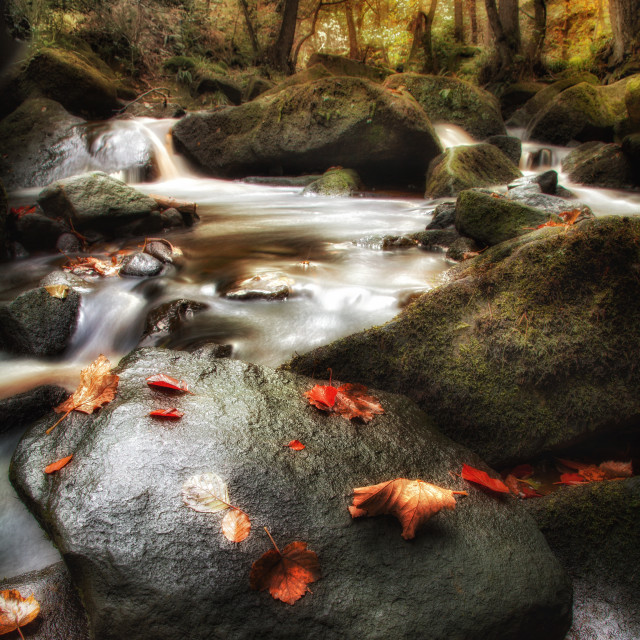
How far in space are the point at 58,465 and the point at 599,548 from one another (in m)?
2.30

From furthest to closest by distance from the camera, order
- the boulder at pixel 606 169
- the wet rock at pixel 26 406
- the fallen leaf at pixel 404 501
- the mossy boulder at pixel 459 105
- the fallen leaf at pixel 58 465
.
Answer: the mossy boulder at pixel 459 105, the boulder at pixel 606 169, the wet rock at pixel 26 406, the fallen leaf at pixel 58 465, the fallen leaf at pixel 404 501

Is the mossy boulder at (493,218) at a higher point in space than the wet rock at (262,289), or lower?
higher

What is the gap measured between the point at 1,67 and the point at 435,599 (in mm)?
14307

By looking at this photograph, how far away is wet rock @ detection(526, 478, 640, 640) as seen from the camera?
1622 mm

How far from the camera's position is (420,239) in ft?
18.5

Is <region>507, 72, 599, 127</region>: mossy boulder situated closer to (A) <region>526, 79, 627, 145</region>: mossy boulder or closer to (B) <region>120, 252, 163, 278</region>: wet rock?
(A) <region>526, 79, 627, 145</region>: mossy boulder

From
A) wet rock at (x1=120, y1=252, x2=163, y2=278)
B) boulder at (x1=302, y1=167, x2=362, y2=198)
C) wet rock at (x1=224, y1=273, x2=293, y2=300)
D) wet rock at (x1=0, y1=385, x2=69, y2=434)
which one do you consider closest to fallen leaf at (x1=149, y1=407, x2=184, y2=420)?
wet rock at (x1=0, y1=385, x2=69, y2=434)

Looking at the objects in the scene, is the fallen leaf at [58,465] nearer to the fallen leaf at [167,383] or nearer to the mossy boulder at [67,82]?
the fallen leaf at [167,383]

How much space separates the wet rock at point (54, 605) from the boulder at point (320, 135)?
366 inches

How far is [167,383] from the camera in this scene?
6.77ft

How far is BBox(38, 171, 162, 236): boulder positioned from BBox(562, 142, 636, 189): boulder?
9.49m

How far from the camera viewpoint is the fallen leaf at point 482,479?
1.79 meters

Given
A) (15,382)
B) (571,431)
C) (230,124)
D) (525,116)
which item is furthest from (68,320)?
(525,116)

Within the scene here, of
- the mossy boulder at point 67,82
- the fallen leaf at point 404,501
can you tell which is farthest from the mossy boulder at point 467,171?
the mossy boulder at point 67,82
